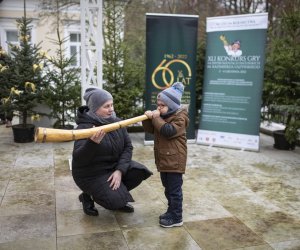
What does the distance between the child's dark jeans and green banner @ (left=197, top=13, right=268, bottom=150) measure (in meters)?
3.46

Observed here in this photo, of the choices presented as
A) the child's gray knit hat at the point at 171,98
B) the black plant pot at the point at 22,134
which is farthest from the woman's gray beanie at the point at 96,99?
the black plant pot at the point at 22,134

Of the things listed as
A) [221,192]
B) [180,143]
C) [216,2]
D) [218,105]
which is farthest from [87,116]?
[216,2]

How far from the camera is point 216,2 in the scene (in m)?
13.6

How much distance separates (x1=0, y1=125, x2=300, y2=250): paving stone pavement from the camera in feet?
10.5

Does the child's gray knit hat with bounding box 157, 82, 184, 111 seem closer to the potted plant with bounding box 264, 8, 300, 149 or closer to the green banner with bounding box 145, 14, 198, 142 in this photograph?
the potted plant with bounding box 264, 8, 300, 149

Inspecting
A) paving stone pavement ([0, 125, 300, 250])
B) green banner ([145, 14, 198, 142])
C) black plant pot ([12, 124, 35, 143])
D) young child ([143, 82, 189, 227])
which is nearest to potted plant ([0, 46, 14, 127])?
black plant pot ([12, 124, 35, 143])

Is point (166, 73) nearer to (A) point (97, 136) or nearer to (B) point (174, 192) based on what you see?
(B) point (174, 192)

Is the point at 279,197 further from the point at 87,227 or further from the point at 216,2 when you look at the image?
the point at 216,2

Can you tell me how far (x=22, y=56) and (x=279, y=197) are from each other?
5263 mm

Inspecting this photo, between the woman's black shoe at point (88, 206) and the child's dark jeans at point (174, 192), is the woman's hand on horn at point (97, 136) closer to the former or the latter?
the child's dark jeans at point (174, 192)

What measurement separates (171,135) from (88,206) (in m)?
1.20

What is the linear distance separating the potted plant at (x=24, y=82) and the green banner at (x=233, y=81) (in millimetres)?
3231

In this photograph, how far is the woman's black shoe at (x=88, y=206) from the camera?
3680 millimetres

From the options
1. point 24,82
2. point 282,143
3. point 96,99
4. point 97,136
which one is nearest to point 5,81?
point 24,82
